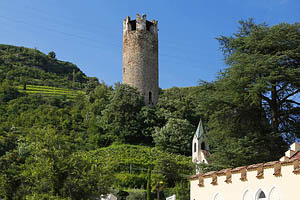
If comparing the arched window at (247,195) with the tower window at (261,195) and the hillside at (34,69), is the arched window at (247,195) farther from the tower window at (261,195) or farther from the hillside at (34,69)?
the hillside at (34,69)

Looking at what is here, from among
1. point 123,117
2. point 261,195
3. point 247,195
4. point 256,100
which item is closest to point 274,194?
point 261,195

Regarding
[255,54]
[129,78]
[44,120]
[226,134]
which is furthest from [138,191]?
[44,120]

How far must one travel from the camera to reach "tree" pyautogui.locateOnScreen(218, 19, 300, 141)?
1747cm

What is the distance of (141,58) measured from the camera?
42719 mm

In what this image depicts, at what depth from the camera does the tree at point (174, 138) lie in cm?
3588

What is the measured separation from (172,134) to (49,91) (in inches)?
1546

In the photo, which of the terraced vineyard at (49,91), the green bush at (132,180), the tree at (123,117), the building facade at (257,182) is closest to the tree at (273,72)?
the building facade at (257,182)

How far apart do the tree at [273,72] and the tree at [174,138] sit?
16.7 meters

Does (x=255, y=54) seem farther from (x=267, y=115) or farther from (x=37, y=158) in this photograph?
(x=37, y=158)

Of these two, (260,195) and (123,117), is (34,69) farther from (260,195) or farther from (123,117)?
(260,195)

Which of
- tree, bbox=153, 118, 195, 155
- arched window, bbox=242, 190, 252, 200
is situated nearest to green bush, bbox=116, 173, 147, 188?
tree, bbox=153, 118, 195, 155

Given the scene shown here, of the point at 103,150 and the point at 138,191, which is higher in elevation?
the point at 103,150

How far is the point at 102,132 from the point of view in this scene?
134ft

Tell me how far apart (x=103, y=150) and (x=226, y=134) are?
705 inches
